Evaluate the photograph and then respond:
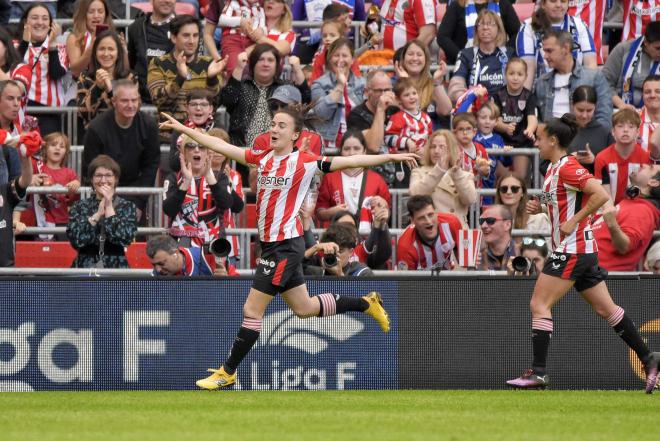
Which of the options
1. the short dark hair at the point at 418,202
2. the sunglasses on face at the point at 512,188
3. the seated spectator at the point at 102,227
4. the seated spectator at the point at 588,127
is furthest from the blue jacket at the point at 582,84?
the seated spectator at the point at 102,227

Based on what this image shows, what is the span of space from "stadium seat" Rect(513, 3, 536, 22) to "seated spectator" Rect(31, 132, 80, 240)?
6783 millimetres

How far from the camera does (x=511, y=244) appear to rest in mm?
13711

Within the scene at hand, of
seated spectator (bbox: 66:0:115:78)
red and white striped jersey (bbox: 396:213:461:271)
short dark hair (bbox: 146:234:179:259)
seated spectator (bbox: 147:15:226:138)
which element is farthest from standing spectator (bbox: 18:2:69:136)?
red and white striped jersey (bbox: 396:213:461:271)

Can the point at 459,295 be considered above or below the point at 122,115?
below

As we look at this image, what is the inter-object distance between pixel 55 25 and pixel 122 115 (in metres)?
2.50

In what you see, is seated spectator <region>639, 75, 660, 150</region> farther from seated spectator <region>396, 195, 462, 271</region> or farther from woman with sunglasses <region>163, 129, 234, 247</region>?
woman with sunglasses <region>163, 129, 234, 247</region>

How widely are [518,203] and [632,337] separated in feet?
10.6

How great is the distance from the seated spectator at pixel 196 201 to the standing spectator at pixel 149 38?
3.06 m

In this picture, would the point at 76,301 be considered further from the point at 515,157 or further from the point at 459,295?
the point at 515,157

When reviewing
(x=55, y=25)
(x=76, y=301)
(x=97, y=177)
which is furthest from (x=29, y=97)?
(x=76, y=301)

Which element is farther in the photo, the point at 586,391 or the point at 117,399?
the point at 586,391

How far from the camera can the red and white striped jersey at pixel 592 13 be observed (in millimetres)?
17797

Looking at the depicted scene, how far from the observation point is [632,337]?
11320 millimetres

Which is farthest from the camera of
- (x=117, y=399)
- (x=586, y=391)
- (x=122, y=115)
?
(x=122, y=115)
